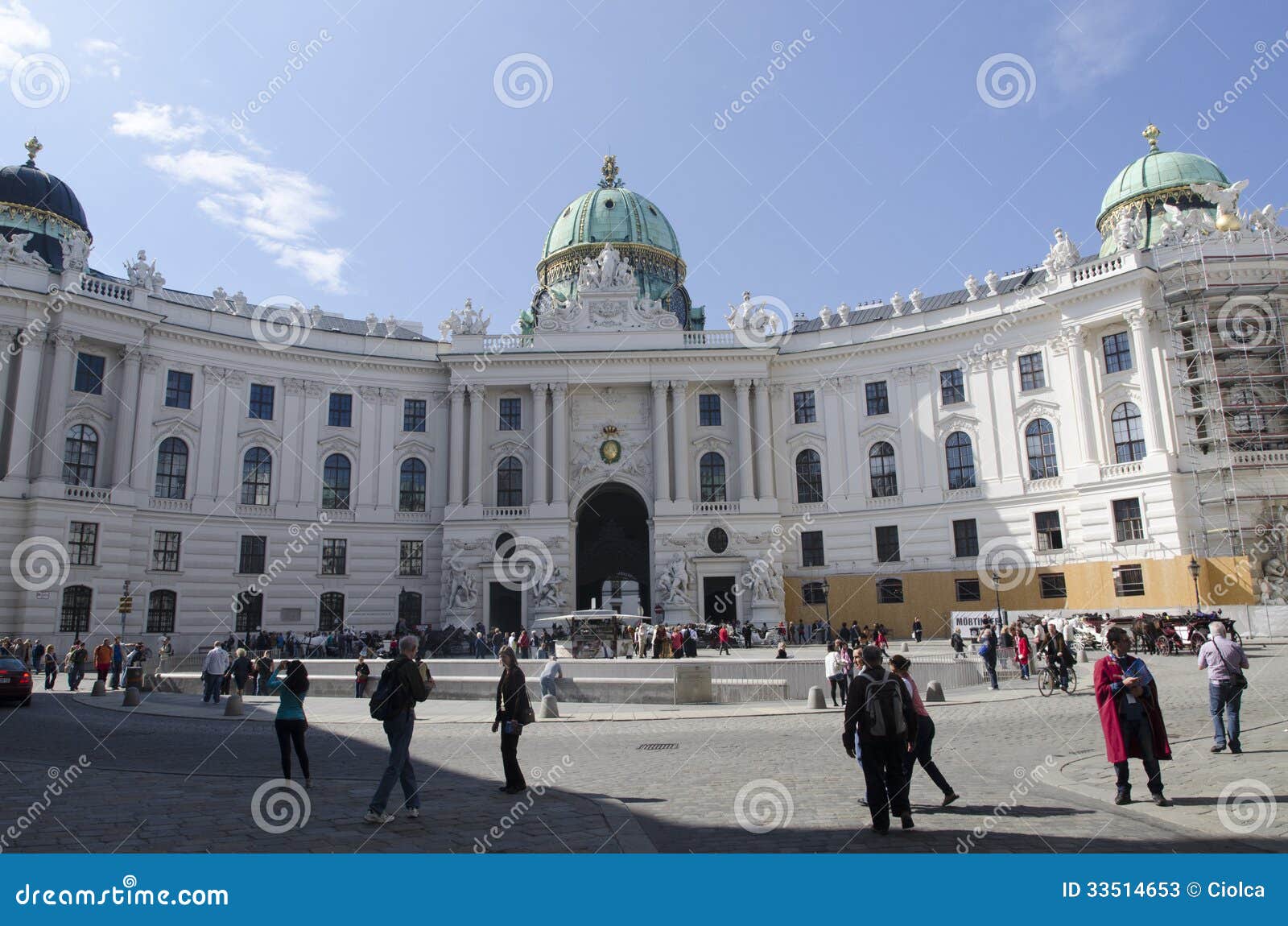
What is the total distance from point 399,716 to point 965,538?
40453 millimetres

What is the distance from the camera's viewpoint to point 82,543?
126 ft

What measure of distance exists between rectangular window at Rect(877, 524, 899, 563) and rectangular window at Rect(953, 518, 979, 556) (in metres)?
2.98

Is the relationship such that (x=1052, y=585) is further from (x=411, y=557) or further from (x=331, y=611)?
(x=331, y=611)

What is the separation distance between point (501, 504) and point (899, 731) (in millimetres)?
41895

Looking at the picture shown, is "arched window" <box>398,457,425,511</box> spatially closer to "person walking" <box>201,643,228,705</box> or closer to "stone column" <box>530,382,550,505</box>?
"stone column" <box>530,382,550,505</box>

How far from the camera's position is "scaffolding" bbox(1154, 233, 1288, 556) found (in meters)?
37.0

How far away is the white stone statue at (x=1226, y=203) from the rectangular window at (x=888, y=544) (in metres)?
21.1

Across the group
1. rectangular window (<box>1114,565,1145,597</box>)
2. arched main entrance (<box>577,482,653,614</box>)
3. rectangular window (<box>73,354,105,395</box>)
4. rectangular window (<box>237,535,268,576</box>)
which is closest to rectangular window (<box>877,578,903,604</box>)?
rectangular window (<box>1114,565,1145,597</box>)

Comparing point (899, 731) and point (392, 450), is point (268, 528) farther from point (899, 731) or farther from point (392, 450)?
point (899, 731)

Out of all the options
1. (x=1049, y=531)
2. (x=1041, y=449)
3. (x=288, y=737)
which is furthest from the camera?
(x=1041, y=449)

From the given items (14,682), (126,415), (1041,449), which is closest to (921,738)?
(14,682)

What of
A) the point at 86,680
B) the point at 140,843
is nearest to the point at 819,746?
the point at 140,843

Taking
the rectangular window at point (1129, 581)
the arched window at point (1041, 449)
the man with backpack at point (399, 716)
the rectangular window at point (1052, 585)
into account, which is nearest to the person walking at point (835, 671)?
the man with backpack at point (399, 716)

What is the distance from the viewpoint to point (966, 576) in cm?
4334
